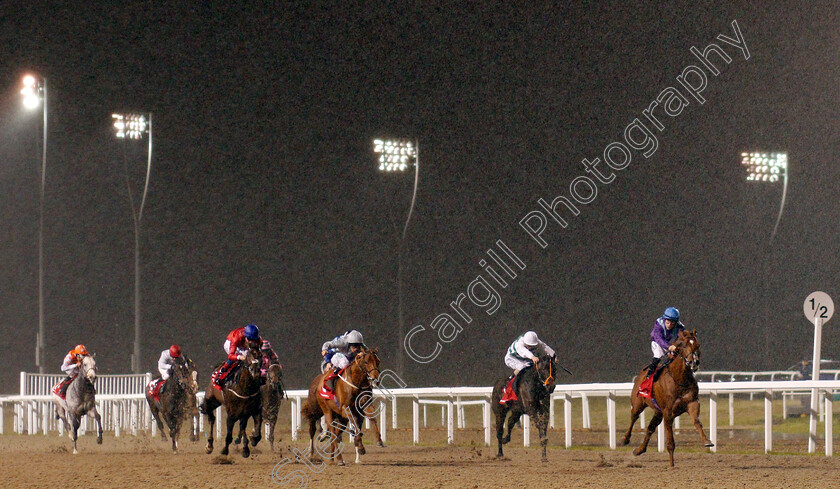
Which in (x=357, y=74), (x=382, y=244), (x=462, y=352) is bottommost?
(x=462, y=352)

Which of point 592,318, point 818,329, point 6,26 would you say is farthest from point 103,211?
point 818,329

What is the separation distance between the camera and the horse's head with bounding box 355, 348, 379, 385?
31.3ft

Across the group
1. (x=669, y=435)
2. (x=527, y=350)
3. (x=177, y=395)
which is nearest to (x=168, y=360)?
(x=177, y=395)

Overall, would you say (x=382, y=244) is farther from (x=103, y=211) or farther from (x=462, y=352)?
(x=103, y=211)

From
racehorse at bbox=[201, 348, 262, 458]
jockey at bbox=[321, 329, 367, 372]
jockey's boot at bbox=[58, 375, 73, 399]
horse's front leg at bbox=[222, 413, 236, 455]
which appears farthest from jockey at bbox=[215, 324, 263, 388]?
jockey's boot at bbox=[58, 375, 73, 399]

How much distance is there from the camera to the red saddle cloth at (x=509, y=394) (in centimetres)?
1043

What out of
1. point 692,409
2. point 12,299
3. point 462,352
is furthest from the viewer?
point 462,352

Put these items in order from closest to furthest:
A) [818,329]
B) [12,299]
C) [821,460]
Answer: [821,460], [818,329], [12,299]

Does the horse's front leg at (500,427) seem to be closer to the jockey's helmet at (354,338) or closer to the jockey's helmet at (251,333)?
the jockey's helmet at (354,338)

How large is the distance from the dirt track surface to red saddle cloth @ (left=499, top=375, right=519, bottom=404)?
2.20 ft

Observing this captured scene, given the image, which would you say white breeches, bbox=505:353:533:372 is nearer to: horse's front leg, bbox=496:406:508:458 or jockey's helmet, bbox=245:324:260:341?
horse's front leg, bbox=496:406:508:458

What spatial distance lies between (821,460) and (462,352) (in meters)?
30.1

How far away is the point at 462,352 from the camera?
3972 centimetres

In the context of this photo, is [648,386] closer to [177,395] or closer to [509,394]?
[509,394]
